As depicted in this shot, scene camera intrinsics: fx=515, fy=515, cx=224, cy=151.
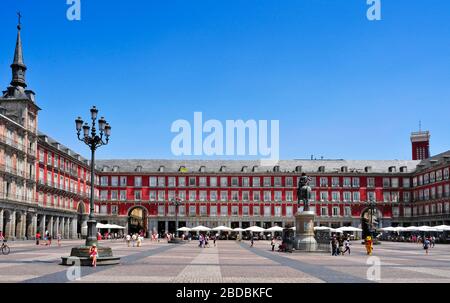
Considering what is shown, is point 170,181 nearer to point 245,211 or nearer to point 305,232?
point 245,211

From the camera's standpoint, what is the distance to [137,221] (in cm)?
10462

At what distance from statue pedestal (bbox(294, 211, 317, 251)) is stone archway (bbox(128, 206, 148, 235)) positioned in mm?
58297

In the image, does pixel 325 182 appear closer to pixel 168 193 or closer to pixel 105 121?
pixel 168 193

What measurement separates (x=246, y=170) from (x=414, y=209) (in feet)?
99.9

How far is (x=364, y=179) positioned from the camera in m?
92.5

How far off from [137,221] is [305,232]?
70.4 meters

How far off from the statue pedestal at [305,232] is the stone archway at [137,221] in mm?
58297

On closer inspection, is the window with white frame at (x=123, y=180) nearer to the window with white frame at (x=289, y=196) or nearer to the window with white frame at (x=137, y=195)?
the window with white frame at (x=137, y=195)

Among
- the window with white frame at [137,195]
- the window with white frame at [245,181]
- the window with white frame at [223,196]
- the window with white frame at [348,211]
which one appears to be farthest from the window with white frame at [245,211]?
the window with white frame at [137,195]

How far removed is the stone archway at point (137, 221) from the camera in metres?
95.5

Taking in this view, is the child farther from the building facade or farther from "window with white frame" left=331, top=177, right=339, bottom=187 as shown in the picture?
"window with white frame" left=331, top=177, right=339, bottom=187
